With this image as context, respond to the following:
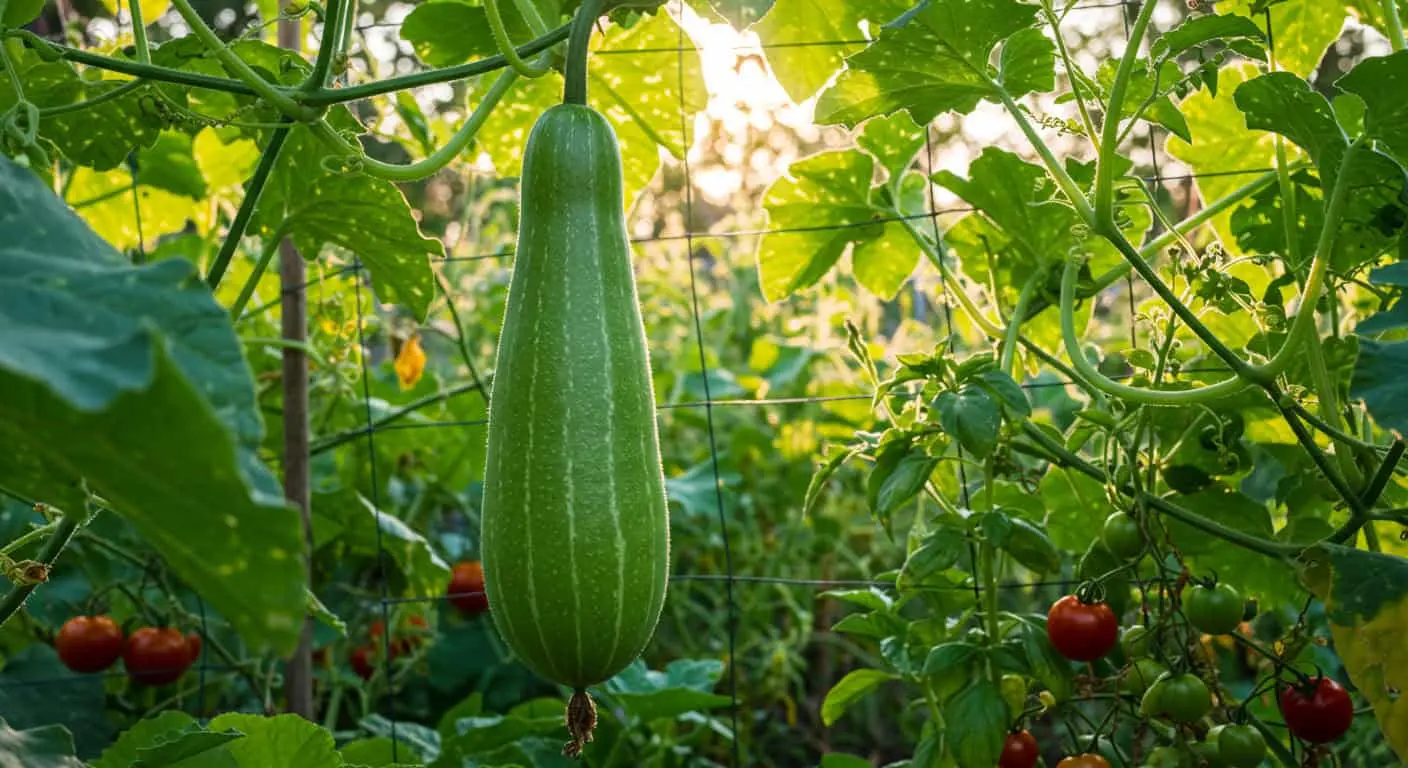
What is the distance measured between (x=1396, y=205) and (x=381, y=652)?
1.81m

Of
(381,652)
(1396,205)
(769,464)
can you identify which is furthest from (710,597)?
(1396,205)

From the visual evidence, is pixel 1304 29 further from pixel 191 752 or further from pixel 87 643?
pixel 87 643

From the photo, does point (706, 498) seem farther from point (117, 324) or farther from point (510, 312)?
point (117, 324)

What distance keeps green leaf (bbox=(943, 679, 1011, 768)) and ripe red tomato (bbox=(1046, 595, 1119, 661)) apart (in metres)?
0.09

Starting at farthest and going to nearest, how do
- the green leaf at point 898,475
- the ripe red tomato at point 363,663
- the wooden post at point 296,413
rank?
the ripe red tomato at point 363,663 → the wooden post at point 296,413 → the green leaf at point 898,475

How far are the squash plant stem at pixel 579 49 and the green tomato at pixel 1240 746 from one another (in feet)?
2.63

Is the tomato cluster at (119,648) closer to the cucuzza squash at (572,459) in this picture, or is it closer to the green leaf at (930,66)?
the cucuzza squash at (572,459)

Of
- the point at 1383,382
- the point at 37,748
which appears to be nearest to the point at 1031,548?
the point at 1383,382

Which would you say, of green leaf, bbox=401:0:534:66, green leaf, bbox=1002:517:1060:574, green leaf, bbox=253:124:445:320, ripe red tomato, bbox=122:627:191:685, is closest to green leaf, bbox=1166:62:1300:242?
green leaf, bbox=1002:517:1060:574

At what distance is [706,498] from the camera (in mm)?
2586

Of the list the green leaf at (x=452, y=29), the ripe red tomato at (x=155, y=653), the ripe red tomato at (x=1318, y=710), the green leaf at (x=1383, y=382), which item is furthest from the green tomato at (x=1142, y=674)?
the ripe red tomato at (x=155, y=653)

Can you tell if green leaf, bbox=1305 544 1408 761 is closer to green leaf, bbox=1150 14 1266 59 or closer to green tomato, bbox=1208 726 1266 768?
green tomato, bbox=1208 726 1266 768

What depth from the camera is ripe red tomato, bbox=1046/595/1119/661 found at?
1.24 metres

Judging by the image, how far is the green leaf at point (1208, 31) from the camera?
1.09 m
